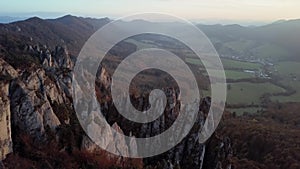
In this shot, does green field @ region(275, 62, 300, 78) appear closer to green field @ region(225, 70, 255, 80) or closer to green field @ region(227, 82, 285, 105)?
green field @ region(225, 70, 255, 80)

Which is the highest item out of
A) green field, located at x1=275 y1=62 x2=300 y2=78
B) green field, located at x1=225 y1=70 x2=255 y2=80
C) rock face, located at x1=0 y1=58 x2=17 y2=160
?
rock face, located at x1=0 y1=58 x2=17 y2=160

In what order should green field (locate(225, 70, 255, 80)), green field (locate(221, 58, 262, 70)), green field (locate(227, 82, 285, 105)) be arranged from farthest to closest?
green field (locate(221, 58, 262, 70)) < green field (locate(225, 70, 255, 80)) < green field (locate(227, 82, 285, 105))

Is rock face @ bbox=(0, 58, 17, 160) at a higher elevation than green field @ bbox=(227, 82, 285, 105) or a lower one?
higher

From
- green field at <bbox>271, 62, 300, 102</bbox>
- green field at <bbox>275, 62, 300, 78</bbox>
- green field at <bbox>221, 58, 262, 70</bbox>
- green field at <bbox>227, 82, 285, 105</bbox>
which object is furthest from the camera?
green field at <bbox>221, 58, 262, 70</bbox>

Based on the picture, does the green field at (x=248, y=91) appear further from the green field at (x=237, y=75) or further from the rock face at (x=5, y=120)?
the rock face at (x=5, y=120)

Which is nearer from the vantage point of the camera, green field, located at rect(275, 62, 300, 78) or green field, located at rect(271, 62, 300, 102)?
green field, located at rect(271, 62, 300, 102)

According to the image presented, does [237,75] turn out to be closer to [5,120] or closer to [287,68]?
[287,68]

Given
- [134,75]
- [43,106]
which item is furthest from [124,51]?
[43,106]

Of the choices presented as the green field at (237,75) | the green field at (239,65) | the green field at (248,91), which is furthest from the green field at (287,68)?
the green field at (248,91)

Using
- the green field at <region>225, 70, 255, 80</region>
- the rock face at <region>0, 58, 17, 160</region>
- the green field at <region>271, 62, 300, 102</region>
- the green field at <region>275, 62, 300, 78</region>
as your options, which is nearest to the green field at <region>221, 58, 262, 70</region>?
the green field at <region>275, 62, 300, 78</region>

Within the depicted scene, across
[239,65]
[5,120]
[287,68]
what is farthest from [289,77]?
[5,120]
